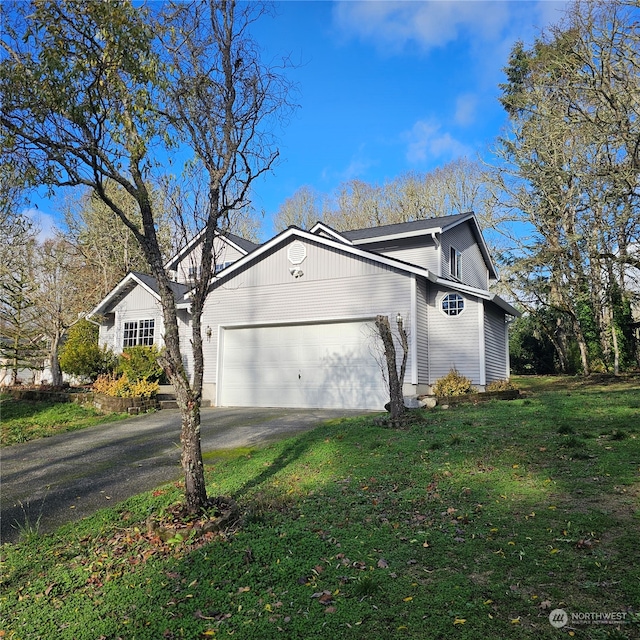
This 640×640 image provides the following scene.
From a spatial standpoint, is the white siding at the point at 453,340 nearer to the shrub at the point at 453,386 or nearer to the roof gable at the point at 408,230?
the shrub at the point at 453,386

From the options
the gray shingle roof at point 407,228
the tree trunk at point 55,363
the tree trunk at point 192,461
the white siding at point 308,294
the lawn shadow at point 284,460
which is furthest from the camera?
the tree trunk at point 55,363

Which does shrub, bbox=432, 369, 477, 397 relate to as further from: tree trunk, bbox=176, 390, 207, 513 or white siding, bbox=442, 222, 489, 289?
tree trunk, bbox=176, 390, 207, 513

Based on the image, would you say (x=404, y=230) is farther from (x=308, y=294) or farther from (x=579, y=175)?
(x=579, y=175)

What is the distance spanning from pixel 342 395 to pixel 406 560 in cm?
955

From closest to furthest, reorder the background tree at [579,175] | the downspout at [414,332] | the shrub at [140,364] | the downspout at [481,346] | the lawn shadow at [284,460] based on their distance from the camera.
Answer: the lawn shadow at [284,460] → the background tree at [579,175] → the downspout at [414,332] → the downspout at [481,346] → the shrub at [140,364]

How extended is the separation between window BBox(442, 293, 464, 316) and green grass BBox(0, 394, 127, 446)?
30.6 feet

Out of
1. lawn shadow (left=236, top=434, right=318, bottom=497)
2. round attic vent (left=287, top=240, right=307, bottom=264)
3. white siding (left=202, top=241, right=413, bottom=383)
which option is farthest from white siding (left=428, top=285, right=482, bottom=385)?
lawn shadow (left=236, top=434, right=318, bottom=497)

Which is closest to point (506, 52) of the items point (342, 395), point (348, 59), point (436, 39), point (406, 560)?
point (436, 39)

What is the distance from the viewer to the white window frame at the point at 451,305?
43.0ft

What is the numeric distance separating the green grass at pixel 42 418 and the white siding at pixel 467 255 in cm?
1143

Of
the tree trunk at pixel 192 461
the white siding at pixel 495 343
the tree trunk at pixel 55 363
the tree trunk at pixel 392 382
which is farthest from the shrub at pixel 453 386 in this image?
the tree trunk at pixel 55 363

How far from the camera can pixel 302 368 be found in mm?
13695

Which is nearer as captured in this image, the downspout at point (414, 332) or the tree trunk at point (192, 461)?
the tree trunk at point (192, 461)

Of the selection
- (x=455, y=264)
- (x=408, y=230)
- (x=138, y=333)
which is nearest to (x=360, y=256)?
(x=408, y=230)
